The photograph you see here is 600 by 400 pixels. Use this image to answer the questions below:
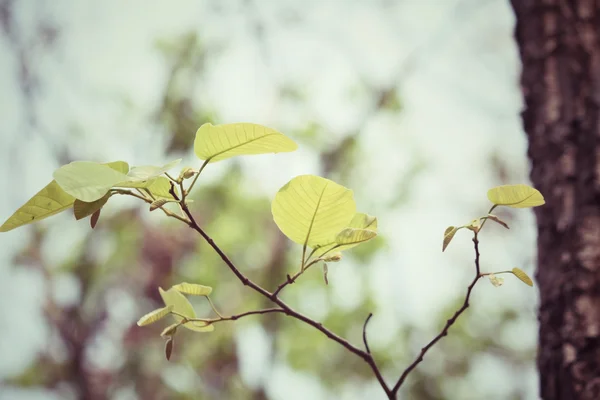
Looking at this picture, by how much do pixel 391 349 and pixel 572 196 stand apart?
9.27 ft

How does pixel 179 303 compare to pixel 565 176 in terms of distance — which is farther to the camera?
pixel 565 176

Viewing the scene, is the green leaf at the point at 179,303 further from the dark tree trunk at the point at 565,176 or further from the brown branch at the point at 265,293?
the dark tree trunk at the point at 565,176

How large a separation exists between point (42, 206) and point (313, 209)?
0.18m

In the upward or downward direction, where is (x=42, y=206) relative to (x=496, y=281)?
upward

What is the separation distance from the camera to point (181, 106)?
120 inches

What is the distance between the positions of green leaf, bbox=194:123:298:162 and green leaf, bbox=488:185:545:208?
15cm

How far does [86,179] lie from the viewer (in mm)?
278

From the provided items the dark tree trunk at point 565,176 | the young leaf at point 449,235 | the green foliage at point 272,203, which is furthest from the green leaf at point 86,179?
the dark tree trunk at point 565,176

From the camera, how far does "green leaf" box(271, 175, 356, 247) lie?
0.33 meters

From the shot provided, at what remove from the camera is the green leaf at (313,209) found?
33cm

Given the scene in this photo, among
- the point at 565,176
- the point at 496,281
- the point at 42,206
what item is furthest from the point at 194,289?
the point at 565,176

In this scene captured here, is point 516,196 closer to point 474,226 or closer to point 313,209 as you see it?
point 474,226

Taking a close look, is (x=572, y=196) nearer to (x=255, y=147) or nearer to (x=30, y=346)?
(x=255, y=147)

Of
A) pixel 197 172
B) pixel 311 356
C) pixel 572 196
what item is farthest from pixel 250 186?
pixel 197 172
